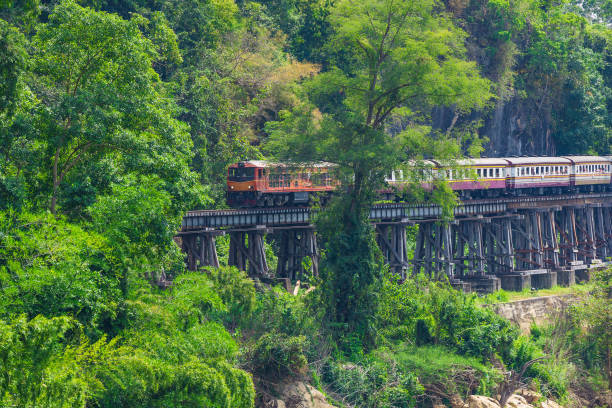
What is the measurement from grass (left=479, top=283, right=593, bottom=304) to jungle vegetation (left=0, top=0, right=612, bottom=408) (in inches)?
83.2

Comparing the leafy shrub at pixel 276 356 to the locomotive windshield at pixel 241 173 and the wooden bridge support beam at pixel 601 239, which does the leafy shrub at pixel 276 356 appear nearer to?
the locomotive windshield at pixel 241 173

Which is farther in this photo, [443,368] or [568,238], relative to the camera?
[568,238]

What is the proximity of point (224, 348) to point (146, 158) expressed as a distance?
18.2 ft

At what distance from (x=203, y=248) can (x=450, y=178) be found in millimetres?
15442

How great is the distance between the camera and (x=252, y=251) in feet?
100

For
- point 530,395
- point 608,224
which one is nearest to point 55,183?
point 530,395

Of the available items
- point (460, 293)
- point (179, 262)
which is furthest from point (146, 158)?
point (460, 293)

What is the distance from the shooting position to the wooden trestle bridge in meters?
29.1

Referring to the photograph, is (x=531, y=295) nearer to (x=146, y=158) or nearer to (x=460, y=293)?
(x=460, y=293)

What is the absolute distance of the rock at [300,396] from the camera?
64.6 feet

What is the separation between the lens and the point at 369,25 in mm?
24766

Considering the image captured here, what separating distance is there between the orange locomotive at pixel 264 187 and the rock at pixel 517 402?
11619 mm

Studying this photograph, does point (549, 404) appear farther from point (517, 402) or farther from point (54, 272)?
point (54, 272)

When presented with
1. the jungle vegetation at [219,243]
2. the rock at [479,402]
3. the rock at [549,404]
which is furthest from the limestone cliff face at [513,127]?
the rock at [479,402]
